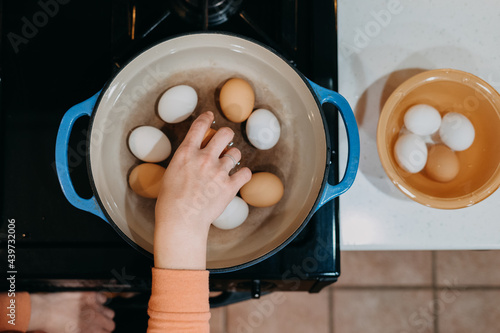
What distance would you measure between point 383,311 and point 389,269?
0.42ft

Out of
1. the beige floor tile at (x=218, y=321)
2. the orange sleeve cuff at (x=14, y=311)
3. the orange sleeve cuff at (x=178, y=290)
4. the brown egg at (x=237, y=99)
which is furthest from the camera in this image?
the beige floor tile at (x=218, y=321)

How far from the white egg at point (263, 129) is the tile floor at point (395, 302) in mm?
711

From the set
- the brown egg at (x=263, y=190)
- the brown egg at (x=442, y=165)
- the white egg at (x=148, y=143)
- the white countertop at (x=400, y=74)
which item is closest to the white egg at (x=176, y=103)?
the white egg at (x=148, y=143)

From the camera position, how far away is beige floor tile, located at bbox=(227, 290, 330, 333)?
1.16m

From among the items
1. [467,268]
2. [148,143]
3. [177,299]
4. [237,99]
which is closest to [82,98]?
[148,143]

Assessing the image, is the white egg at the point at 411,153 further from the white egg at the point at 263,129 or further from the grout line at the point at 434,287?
the grout line at the point at 434,287

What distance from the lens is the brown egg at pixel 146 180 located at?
1.84 feet

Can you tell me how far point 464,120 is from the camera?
1.95 ft

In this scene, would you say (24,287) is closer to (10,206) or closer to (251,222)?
(10,206)

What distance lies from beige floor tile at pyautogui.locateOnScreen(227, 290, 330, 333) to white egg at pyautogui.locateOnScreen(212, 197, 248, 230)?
662mm

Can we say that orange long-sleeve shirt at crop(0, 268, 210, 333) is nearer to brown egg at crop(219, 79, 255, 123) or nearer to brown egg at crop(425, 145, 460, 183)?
brown egg at crop(219, 79, 255, 123)

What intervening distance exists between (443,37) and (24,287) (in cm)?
80

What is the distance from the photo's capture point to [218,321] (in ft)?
3.79

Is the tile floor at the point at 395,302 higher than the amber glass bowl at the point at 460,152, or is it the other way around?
the amber glass bowl at the point at 460,152
